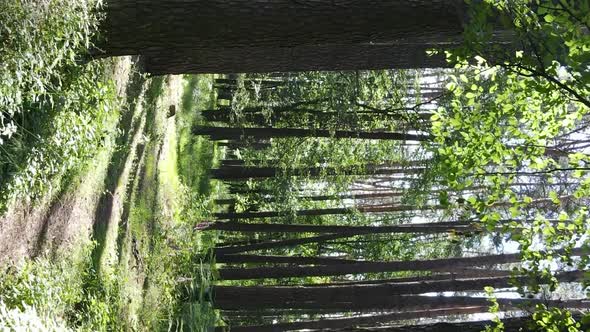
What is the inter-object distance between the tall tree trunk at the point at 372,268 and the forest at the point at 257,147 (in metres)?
0.04

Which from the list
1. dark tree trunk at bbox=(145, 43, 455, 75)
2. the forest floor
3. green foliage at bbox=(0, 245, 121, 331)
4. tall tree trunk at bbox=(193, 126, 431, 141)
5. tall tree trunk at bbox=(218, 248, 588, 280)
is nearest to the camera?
green foliage at bbox=(0, 245, 121, 331)

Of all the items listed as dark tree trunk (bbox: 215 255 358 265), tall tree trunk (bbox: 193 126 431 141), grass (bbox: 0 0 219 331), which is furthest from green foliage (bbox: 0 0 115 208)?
dark tree trunk (bbox: 215 255 358 265)

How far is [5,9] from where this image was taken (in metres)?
5.37

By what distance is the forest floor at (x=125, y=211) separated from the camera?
7648 millimetres

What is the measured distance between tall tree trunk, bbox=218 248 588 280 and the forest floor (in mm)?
2008

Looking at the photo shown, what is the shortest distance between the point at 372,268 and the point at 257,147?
4.11 metres

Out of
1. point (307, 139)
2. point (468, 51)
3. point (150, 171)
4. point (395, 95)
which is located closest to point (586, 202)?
point (395, 95)

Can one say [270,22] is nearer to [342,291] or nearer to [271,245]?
[342,291]

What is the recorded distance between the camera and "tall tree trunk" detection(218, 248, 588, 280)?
13.5m

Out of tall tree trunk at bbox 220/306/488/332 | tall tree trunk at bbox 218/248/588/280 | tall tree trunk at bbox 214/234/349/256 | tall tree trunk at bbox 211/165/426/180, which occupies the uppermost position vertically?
tall tree trunk at bbox 211/165/426/180

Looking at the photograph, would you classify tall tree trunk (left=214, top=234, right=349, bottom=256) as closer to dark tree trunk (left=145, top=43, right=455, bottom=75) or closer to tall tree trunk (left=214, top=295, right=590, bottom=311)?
tall tree trunk (left=214, top=295, right=590, bottom=311)

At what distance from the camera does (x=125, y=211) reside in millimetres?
10438

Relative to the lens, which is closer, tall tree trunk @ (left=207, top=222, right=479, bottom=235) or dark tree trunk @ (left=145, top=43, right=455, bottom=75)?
dark tree trunk @ (left=145, top=43, right=455, bottom=75)

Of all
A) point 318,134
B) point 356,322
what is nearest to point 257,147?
point 318,134
